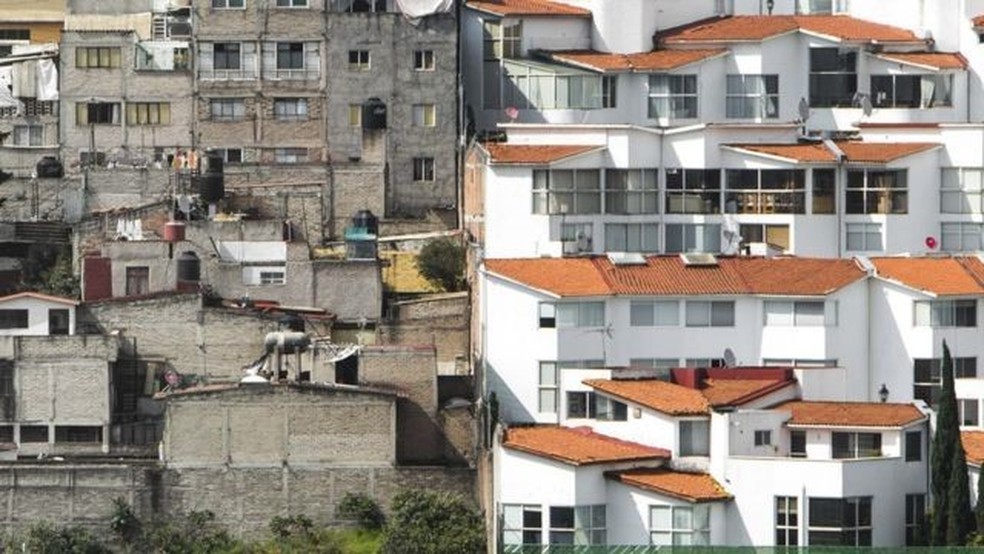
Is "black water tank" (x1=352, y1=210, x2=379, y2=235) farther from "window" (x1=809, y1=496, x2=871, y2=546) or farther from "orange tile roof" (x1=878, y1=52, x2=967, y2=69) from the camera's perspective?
"window" (x1=809, y1=496, x2=871, y2=546)

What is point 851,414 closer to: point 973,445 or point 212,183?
point 973,445

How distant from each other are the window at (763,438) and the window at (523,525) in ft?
17.7

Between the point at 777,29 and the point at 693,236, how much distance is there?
37.4 feet

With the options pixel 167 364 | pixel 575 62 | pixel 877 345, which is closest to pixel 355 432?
pixel 167 364

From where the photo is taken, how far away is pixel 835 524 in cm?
9481

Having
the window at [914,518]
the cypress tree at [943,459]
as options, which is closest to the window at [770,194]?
the cypress tree at [943,459]

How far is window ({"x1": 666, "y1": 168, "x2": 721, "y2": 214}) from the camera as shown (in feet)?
362

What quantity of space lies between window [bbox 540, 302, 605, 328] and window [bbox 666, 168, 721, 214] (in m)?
7.73

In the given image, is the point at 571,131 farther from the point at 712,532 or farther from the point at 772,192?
the point at 712,532

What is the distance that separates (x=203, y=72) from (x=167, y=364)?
51.1 ft

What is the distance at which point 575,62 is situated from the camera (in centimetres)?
11962

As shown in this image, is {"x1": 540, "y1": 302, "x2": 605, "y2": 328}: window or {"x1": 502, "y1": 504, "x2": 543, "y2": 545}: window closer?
{"x1": 502, "y1": 504, "x2": 543, "y2": 545}: window

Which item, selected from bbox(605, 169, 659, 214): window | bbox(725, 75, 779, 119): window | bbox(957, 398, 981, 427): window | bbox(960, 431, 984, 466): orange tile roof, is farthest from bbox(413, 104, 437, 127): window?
bbox(960, 431, 984, 466): orange tile roof

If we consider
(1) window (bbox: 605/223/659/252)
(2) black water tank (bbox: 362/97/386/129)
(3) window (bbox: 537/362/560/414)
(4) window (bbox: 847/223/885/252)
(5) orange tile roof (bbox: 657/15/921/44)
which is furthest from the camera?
(5) orange tile roof (bbox: 657/15/921/44)
